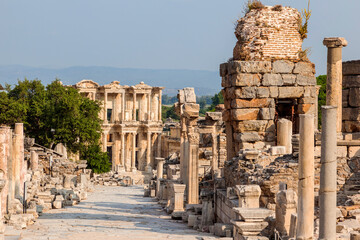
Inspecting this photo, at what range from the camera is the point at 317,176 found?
14.4 m

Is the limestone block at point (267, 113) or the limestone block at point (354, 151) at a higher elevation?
the limestone block at point (267, 113)

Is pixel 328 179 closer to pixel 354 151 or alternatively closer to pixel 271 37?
pixel 354 151

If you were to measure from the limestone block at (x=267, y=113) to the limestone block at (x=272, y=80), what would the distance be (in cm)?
64

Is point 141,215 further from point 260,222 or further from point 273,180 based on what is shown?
point 260,222

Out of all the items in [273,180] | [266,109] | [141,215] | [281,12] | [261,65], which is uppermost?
[281,12]

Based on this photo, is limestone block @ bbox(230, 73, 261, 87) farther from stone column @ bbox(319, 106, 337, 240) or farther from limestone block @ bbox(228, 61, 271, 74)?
stone column @ bbox(319, 106, 337, 240)

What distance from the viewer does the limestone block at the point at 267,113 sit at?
17.8 m

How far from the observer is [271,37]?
1806 centimetres

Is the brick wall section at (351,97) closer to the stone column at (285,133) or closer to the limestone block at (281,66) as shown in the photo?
the limestone block at (281,66)

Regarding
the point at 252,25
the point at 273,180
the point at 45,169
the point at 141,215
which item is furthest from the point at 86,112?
the point at 273,180

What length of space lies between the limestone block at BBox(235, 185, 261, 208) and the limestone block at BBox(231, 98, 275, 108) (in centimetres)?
520

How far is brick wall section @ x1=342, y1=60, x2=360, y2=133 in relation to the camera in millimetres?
18422

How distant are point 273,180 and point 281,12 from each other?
5649mm

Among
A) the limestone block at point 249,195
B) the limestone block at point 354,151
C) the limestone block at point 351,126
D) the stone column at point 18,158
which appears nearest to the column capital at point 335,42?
the limestone block at point 351,126
